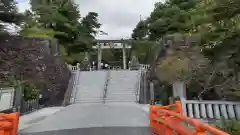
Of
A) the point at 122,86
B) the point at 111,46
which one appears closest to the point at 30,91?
the point at 122,86

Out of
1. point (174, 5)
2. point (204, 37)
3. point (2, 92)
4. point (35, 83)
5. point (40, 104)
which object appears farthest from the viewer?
point (174, 5)

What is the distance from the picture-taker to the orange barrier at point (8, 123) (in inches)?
246

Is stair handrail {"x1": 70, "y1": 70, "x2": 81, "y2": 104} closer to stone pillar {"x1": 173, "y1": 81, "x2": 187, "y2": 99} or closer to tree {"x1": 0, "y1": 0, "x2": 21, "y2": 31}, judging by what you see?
stone pillar {"x1": 173, "y1": 81, "x2": 187, "y2": 99}

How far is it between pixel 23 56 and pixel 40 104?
4.47 metres

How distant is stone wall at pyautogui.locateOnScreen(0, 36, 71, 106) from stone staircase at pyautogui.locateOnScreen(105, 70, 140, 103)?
2873 millimetres

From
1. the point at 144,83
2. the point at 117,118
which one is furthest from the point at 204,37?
the point at 144,83

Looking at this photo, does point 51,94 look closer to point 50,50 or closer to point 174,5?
point 50,50

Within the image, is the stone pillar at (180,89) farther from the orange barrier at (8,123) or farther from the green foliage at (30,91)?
the green foliage at (30,91)

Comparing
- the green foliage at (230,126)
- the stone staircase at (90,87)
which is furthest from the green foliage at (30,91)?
the green foliage at (230,126)

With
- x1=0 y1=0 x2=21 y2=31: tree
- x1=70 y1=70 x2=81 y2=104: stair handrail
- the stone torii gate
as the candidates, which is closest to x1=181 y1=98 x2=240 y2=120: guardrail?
x1=0 y1=0 x2=21 y2=31: tree

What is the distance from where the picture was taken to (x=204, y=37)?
13.3 feet

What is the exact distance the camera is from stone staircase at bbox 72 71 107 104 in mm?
17252

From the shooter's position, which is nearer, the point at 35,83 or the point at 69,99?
the point at 35,83

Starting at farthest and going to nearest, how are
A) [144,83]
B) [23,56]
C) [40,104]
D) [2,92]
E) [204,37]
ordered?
[144,83] → [40,104] → [23,56] → [2,92] → [204,37]
